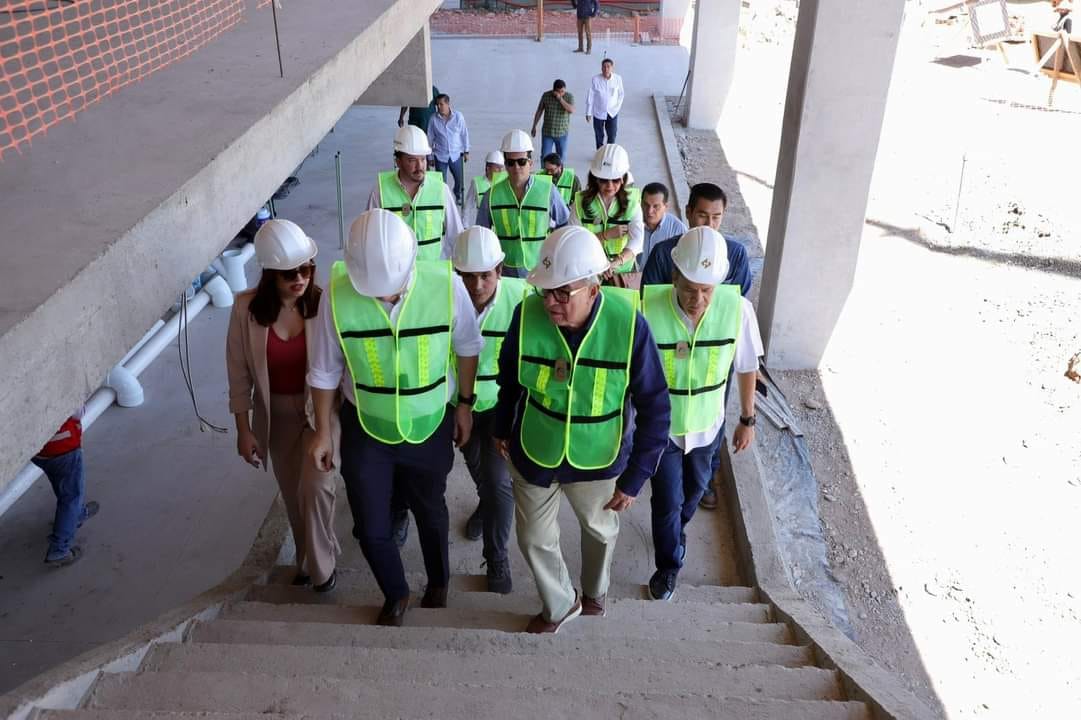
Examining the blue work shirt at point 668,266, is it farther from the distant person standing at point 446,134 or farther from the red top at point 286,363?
the distant person standing at point 446,134

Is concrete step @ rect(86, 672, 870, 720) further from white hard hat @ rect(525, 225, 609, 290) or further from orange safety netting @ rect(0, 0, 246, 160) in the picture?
orange safety netting @ rect(0, 0, 246, 160)

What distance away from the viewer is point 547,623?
4434 millimetres

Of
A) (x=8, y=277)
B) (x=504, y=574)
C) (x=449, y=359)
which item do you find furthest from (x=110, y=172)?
(x=504, y=574)

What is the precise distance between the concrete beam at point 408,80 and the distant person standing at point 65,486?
6723 mm

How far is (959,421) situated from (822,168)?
2.52 m

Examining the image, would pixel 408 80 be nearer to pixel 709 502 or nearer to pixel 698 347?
pixel 709 502

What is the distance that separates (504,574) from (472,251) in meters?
1.83

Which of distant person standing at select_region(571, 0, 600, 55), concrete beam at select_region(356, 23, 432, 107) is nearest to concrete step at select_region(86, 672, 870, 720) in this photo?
concrete beam at select_region(356, 23, 432, 107)

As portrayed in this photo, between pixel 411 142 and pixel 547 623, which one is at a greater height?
pixel 411 142

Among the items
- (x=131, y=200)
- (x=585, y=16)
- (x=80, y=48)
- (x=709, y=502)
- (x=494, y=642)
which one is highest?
(x=80, y=48)

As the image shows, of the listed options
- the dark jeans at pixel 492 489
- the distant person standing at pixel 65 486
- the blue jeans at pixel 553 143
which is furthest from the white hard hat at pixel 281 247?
the blue jeans at pixel 553 143

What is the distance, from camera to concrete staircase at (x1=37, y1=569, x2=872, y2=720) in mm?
3334

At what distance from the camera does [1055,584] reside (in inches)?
240

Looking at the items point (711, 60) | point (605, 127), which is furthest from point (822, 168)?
point (711, 60)
